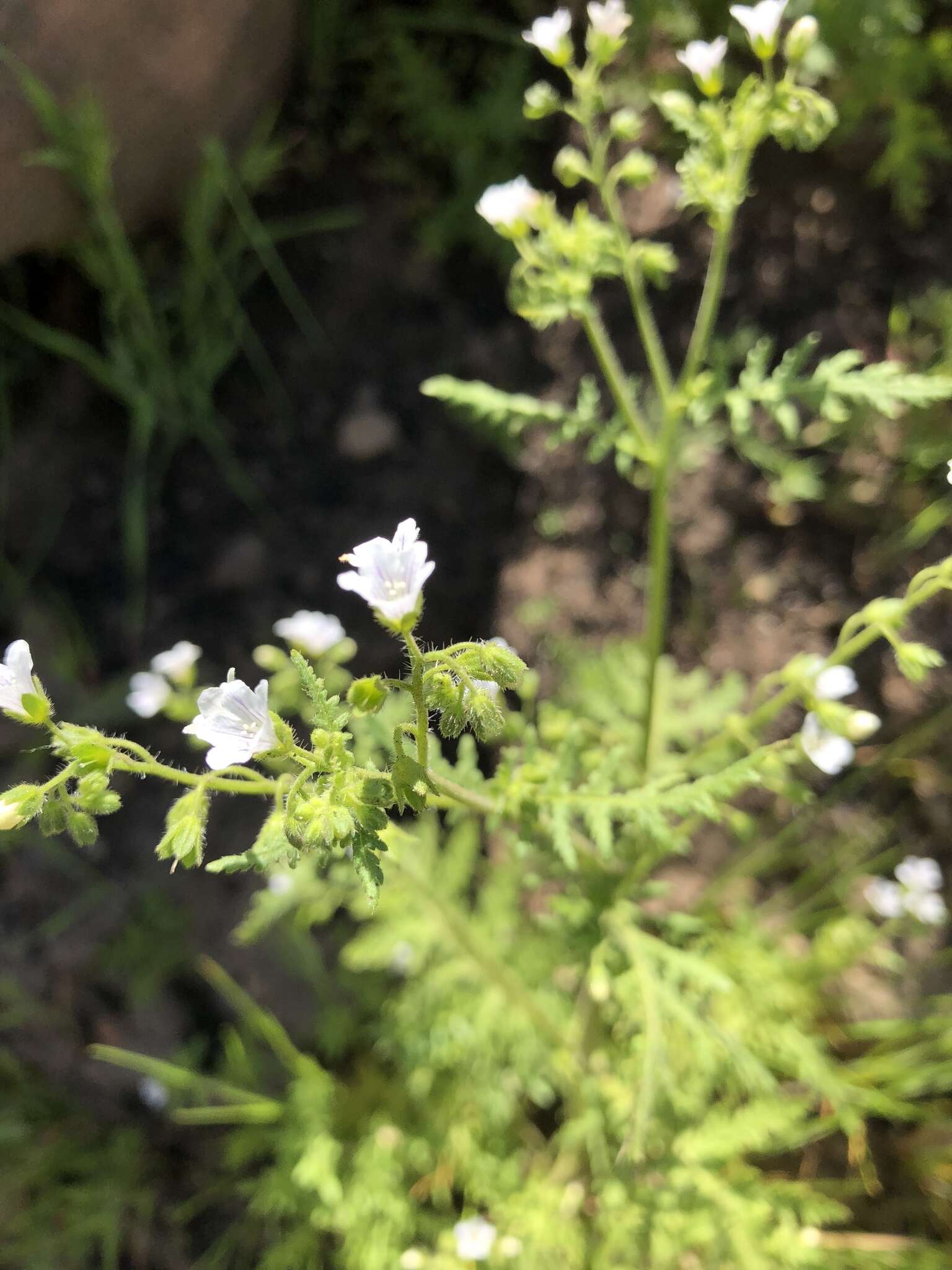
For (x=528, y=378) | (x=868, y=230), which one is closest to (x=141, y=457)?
(x=528, y=378)

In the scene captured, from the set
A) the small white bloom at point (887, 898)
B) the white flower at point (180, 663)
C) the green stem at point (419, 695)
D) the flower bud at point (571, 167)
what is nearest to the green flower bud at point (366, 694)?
the green stem at point (419, 695)

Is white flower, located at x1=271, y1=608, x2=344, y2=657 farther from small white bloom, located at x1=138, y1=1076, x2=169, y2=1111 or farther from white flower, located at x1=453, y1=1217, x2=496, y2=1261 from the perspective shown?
small white bloom, located at x1=138, y1=1076, x2=169, y2=1111

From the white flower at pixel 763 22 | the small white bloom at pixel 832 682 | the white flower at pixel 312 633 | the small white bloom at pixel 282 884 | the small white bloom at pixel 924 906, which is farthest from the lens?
the small white bloom at pixel 924 906

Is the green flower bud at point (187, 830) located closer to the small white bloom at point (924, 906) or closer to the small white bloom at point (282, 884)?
the small white bloom at point (282, 884)

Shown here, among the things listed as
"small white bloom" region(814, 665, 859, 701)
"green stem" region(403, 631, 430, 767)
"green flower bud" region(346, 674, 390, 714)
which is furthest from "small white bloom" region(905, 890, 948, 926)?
"green flower bud" region(346, 674, 390, 714)

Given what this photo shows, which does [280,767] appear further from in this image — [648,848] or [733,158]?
[733,158]

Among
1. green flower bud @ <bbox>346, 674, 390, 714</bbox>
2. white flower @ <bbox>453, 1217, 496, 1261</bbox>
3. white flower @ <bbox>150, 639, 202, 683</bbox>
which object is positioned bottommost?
white flower @ <bbox>453, 1217, 496, 1261</bbox>
